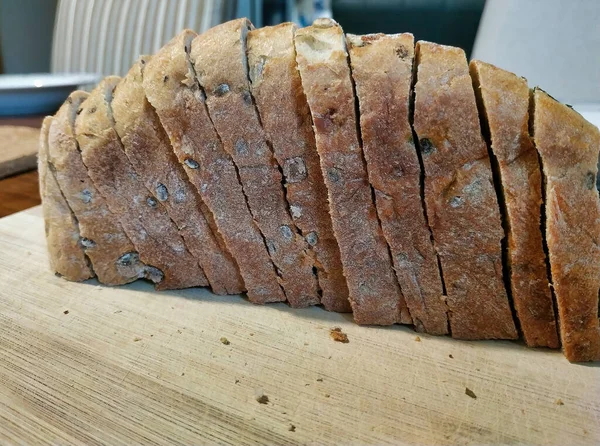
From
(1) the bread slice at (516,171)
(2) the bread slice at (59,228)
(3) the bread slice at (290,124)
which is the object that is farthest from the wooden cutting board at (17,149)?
(1) the bread slice at (516,171)

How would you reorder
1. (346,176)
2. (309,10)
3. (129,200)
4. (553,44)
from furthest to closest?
(309,10) → (553,44) → (129,200) → (346,176)

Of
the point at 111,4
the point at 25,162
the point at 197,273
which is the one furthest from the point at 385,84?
the point at 111,4

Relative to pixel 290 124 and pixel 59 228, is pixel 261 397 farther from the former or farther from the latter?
pixel 59 228

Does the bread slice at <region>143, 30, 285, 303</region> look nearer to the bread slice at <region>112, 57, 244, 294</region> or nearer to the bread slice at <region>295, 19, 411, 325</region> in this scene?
the bread slice at <region>112, 57, 244, 294</region>

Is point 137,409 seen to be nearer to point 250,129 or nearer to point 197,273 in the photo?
point 197,273

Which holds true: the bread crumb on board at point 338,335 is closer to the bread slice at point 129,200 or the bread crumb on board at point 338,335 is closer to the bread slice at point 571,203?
the bread slice at point 129,200

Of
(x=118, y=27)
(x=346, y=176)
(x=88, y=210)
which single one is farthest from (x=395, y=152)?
(x=118, y=27)
